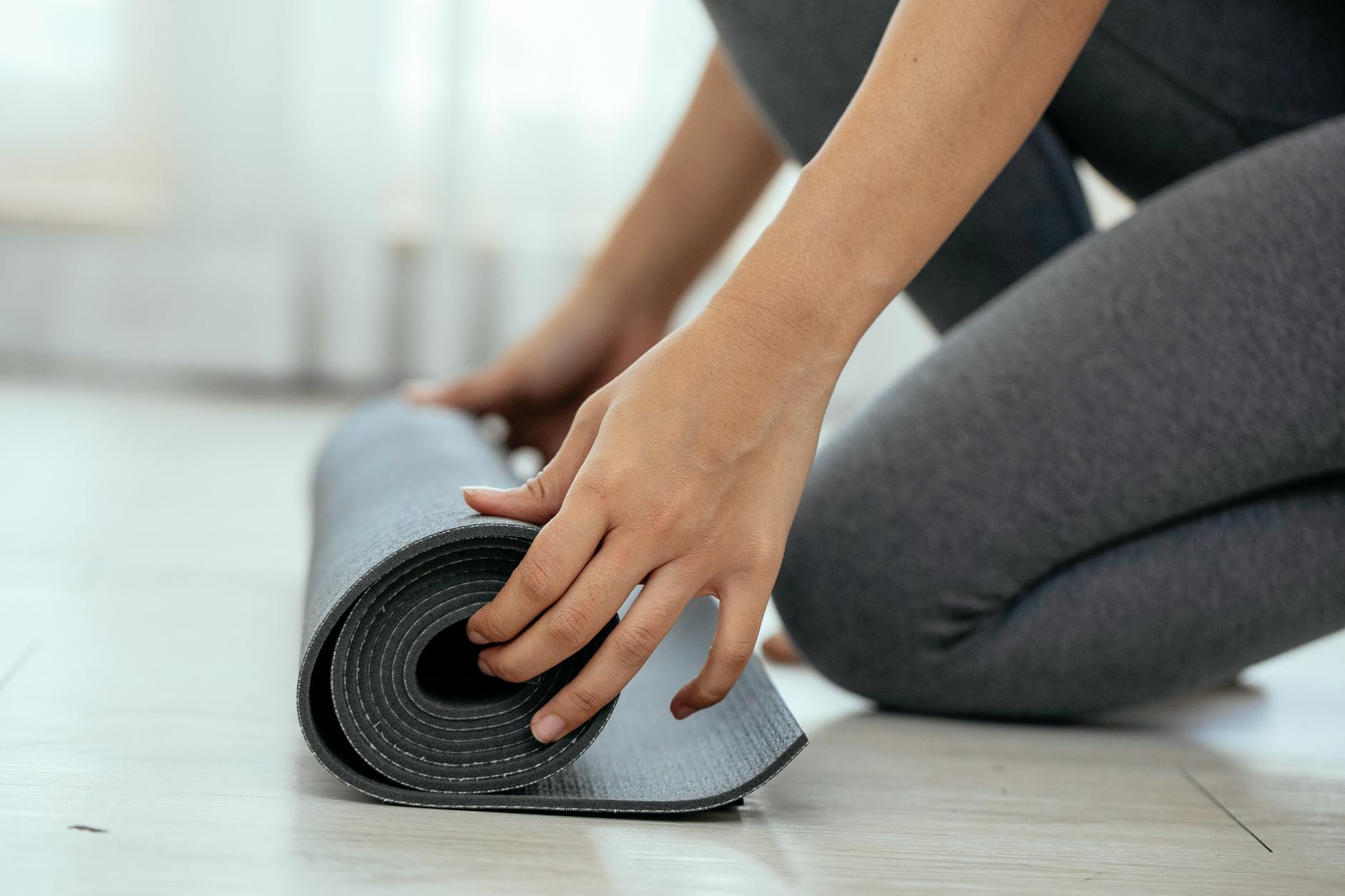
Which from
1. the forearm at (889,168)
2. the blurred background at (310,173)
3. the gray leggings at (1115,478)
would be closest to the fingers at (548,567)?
the forearm at (889,168)

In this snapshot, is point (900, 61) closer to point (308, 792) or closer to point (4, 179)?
point (308, 792)

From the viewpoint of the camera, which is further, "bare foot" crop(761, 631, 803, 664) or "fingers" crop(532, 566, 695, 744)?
"bare foot" crop(761, 631, 803, 664)

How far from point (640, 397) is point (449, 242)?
7.07 feet

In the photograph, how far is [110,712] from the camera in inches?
27.8

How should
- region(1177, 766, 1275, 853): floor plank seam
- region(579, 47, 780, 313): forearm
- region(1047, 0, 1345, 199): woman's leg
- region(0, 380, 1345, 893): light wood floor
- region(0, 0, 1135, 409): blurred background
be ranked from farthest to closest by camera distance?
region(0, 0, 1135, 409): blurred background → region(579, 47, 780, 313): forearm → region(1047, 0, 1345, 199): woman's leg → region(1177, 766, 1275, 853): floor plank seam → region(0, 380, 1345, 893): light wood floor

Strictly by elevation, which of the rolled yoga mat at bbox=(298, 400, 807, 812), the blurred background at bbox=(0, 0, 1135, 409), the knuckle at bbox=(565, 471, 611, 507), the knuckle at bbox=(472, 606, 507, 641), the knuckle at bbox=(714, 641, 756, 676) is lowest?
the blurred background at bbox=(0, 0, 1135, 409)

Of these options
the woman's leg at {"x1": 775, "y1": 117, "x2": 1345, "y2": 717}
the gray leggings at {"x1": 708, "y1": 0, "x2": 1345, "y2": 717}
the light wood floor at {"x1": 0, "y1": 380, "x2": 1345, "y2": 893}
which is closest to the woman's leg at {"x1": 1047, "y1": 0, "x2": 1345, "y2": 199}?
the gray leggings at {"x1": 708, "y1": 0, "x2": 1345, "y2": 717}

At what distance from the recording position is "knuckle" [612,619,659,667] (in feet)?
1.93

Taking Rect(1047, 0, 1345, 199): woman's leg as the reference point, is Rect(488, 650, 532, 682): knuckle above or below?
below

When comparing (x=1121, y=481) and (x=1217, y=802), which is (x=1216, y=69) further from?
(x=1217, y=802)

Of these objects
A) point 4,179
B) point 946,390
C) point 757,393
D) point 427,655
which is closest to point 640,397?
point 757,393

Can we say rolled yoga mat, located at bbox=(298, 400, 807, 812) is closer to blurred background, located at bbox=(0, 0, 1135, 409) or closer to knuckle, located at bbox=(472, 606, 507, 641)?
knuckle, located at bbox=(472, 606, 507, 641)

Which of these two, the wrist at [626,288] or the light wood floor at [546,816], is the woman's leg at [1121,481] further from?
the wrist at [626,288]

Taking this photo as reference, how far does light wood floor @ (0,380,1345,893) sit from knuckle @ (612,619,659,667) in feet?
0.26
